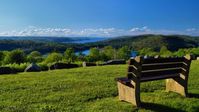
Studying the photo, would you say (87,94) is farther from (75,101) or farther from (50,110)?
(50,110)

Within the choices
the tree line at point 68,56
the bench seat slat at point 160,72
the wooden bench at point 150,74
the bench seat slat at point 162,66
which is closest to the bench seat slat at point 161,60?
the wooden bench at point 150,74

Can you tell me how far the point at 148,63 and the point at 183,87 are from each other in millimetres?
1931

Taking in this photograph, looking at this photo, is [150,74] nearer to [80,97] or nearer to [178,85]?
[178,85]

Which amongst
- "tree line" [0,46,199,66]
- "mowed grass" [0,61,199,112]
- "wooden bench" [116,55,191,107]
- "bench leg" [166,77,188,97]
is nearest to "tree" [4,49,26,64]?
"tree line" [0,46,199,66]

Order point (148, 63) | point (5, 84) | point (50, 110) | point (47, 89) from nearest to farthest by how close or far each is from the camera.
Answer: point (50, 110), point (148, 63), point (47, 89), point (5, 84)

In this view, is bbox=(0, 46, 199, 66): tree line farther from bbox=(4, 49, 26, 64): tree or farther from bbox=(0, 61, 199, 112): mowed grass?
bbox=(0, 61, 199, 112): mowed grass

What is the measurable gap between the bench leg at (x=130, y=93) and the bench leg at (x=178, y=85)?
6.76ft

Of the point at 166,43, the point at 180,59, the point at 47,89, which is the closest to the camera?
the point at 180,59

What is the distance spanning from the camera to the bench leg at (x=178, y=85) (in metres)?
10.7

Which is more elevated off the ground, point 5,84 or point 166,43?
point 5,84

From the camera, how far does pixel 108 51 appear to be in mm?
125875

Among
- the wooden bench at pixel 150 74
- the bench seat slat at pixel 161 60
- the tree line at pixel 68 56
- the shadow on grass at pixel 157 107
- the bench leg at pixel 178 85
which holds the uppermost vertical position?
the bench seat slat at pixel 161 60

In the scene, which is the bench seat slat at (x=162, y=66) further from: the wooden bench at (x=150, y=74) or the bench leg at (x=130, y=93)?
the bench leg at (x=130, y=93)

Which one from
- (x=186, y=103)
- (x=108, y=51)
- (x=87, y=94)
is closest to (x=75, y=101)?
(x=87, y=94)
